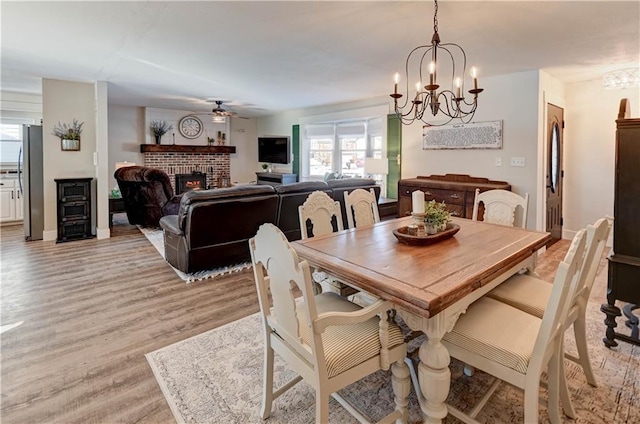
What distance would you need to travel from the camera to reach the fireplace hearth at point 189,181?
8555 mm

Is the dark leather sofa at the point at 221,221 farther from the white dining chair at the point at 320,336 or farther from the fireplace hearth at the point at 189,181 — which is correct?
→ the fireplace hearth at the point at 189,181

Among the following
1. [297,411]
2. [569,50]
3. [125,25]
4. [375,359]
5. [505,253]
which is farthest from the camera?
[569,50]

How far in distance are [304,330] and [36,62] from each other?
16.2 feet

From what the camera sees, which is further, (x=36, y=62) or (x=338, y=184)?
(x=338, y=184)

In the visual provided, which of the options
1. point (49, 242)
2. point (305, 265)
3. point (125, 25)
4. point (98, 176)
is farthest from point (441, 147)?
point (49, 242)

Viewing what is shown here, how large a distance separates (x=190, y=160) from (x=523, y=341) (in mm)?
8580

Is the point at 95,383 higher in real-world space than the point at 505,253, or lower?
lower

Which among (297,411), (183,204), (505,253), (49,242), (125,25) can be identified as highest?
(125,25)

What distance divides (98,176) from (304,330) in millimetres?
5180

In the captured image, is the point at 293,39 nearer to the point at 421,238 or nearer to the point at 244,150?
the point at 421,238

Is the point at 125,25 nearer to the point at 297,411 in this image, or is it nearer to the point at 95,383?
the point at 95,383

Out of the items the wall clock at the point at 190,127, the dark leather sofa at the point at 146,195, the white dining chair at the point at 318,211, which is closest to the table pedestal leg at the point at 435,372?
the white dining chair at the point at 318,211

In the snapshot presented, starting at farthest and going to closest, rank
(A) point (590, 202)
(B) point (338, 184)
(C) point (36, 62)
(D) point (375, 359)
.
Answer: (A) point (590, 202) < (B) point (338, 184) < (C) point (36, 62) < (D) point (375, 359)

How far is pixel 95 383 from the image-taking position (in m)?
1.97
